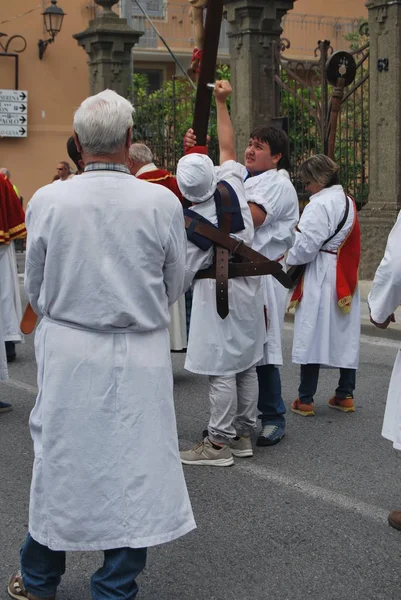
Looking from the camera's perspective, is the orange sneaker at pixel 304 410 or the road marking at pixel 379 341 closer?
the orange sneaker at pixel 304 410

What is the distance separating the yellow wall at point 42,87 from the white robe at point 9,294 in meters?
19.2

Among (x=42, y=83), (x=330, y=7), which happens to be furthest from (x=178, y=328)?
(x=330, y=7)

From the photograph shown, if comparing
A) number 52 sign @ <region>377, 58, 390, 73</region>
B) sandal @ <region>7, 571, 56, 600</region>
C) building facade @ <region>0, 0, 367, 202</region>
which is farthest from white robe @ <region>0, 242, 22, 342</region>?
building facade @ <region>0, 0, 367, 202</region>

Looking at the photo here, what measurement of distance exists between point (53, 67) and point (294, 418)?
23.3 metres

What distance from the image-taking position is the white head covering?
562cm

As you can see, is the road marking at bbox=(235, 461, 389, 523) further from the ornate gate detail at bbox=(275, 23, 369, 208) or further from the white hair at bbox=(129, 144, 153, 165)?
the ornate gate detail at bbox=(275, 23, 369, 208)

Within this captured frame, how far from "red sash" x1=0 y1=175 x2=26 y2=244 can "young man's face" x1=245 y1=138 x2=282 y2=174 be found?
277 cm

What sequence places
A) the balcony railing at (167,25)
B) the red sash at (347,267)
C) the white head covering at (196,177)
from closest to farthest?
the white head covering at (196,177)
the red sash at (347,267)
the balcony railing at (167,25)

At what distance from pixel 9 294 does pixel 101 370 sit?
5.83m

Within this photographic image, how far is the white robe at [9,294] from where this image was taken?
911 cm

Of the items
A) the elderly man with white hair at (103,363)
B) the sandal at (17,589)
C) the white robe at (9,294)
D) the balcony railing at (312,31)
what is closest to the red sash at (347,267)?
the white robe at (9,294)

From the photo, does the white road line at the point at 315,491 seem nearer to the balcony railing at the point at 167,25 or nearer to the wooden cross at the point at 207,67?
the wooden cross at the point at 207,67

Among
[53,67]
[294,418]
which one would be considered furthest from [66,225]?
[53,67]

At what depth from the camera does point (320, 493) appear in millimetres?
5496
